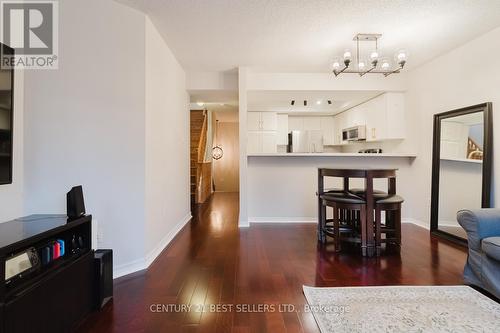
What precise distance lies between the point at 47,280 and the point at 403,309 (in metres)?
2.24

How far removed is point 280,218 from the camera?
4.14m

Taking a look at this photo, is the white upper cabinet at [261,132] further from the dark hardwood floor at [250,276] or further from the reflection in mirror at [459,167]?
the reflection in mirror at [459,167]

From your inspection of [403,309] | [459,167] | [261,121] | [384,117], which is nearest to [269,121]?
[261,121]

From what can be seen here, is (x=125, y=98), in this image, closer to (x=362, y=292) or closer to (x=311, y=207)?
(x=362, y=292)

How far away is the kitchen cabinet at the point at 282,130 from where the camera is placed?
6039 millimetres

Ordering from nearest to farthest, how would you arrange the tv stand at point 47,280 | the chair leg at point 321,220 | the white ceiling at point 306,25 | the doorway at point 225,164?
the tv stand at point 47,280, the white ceiling at point 306,25, the chair leg at point 321,220, the doorway at point 225,164

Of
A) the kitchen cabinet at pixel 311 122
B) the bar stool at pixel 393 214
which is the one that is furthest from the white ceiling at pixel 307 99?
the bar stool at pixel 393 214

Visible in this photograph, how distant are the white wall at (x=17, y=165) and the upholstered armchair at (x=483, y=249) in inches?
140

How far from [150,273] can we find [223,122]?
6697mm

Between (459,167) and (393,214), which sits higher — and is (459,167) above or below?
above

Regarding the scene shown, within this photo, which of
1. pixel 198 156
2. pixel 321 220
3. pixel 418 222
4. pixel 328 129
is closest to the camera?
pixel 321 220

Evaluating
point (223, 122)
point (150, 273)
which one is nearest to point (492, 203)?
point (150, 273)

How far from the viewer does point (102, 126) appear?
211 cm

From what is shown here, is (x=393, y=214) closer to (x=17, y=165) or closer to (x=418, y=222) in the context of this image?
(x=418, y=222)
